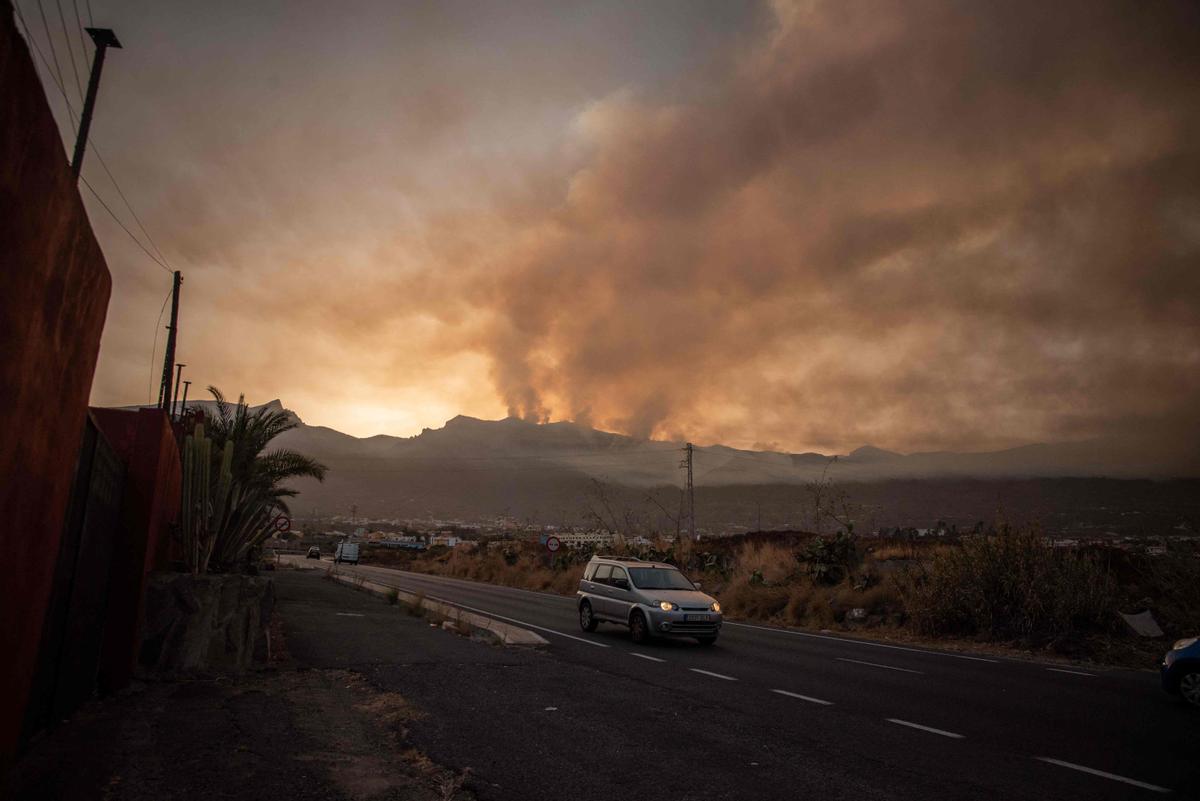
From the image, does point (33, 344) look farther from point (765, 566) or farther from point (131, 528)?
point (765, 566)

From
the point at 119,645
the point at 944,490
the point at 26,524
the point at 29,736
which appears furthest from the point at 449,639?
the point at 944,490

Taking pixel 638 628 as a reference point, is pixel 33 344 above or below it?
above

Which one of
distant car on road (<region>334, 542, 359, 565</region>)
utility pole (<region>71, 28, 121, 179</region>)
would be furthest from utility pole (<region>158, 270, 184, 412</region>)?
distant car on road (<region>334, 542, 359, 565</region>)

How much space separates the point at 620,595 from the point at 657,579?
913mm

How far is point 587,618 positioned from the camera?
1762cm

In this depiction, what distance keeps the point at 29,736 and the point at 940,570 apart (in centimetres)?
1921

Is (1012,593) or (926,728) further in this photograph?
(1012,593)

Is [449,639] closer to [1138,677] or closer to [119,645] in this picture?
[119,645]

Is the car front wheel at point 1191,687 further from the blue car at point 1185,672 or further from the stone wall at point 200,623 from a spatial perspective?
the stone wall at point 200,623

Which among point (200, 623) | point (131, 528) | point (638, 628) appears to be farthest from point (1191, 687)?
point (131, 528)

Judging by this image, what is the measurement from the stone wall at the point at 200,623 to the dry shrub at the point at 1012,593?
54.2ft

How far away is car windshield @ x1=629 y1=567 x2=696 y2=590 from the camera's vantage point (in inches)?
642

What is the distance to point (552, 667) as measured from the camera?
11633 mm

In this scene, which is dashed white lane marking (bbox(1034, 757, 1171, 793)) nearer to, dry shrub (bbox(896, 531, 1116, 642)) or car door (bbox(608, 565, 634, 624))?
car door (bbox(608, 565, 634, 624))
